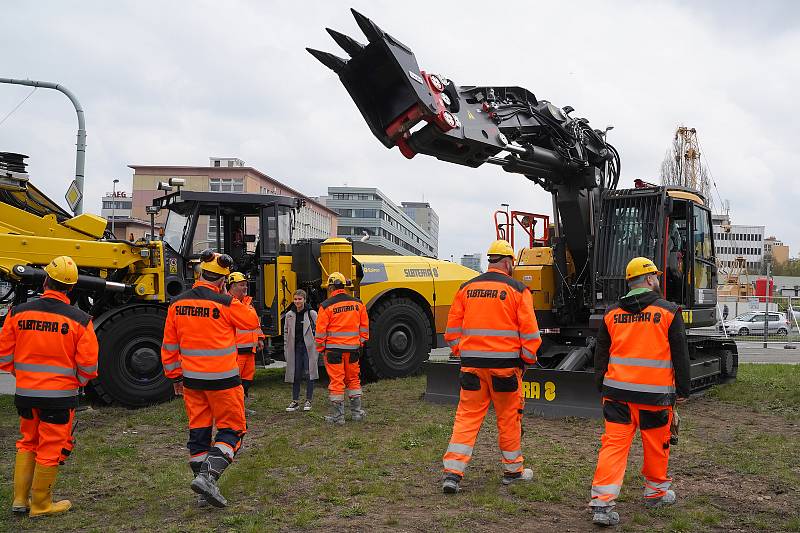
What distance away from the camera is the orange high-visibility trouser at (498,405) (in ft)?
19.4

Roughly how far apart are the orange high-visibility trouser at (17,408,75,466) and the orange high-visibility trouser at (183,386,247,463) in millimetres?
871

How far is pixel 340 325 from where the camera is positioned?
28.9 feet

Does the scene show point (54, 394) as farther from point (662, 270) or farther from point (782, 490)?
point (662, 270)

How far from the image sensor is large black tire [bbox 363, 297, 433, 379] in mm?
11977

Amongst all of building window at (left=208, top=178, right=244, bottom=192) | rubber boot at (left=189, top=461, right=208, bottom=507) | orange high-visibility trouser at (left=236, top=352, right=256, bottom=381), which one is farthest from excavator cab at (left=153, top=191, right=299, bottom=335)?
building window at (left=208, top=178, right=244, bottom=192)

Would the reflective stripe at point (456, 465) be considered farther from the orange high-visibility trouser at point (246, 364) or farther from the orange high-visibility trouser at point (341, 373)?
the orange high-visibility trouser at point (246, 364)

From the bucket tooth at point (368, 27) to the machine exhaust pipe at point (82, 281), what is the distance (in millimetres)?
4935

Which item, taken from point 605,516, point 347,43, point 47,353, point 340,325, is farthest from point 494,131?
point 47,353

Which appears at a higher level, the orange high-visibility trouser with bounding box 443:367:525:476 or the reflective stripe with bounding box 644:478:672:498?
the orange high-visibility trouser with bounding box 443:367:525:476

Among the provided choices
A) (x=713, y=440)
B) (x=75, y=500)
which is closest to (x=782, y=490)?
(x=713, y=440)

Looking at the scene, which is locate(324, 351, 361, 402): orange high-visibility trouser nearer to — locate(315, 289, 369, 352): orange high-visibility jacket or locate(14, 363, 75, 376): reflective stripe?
locate(315, 289, 369, 352): orange high-visibility jacket

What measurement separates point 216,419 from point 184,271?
5548 millimetres

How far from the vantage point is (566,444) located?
294 inches

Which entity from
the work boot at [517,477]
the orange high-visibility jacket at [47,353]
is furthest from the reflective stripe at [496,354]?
the orange high-visibility jacket at [47,353]
